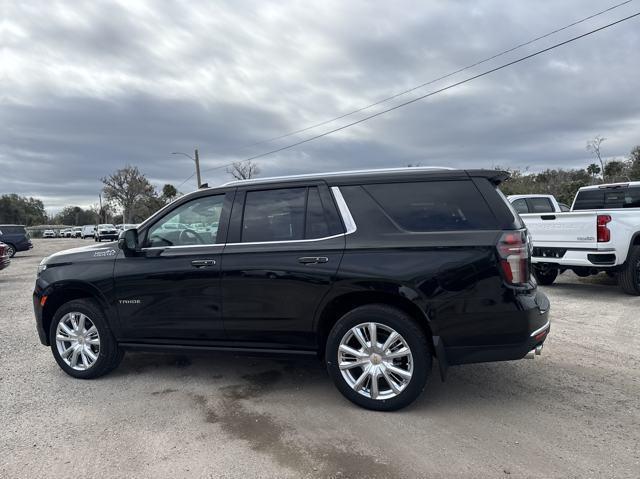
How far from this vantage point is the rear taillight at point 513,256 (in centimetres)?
354

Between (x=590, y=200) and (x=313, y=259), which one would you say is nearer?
(x=313, y=259)

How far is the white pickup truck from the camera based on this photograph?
25.5ft

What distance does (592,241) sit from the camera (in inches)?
311

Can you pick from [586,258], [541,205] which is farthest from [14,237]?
[586,258]

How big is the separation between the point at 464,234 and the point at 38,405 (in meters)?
3.84

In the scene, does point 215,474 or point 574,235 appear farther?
point 574,235

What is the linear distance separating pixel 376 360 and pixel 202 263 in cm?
173

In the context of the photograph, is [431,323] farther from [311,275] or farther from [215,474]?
[215,474]

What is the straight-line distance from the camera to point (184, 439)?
342 centimetres

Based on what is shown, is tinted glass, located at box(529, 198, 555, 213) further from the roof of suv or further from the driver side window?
the driver side window

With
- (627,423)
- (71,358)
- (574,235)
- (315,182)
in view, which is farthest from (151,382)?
(574,235)

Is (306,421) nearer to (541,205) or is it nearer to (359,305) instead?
(359,305)

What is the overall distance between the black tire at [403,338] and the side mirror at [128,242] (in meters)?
2.05

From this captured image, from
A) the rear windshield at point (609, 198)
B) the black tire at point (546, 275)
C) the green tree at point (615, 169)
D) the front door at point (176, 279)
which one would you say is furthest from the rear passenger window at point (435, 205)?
the green tree at point (615, 169)
